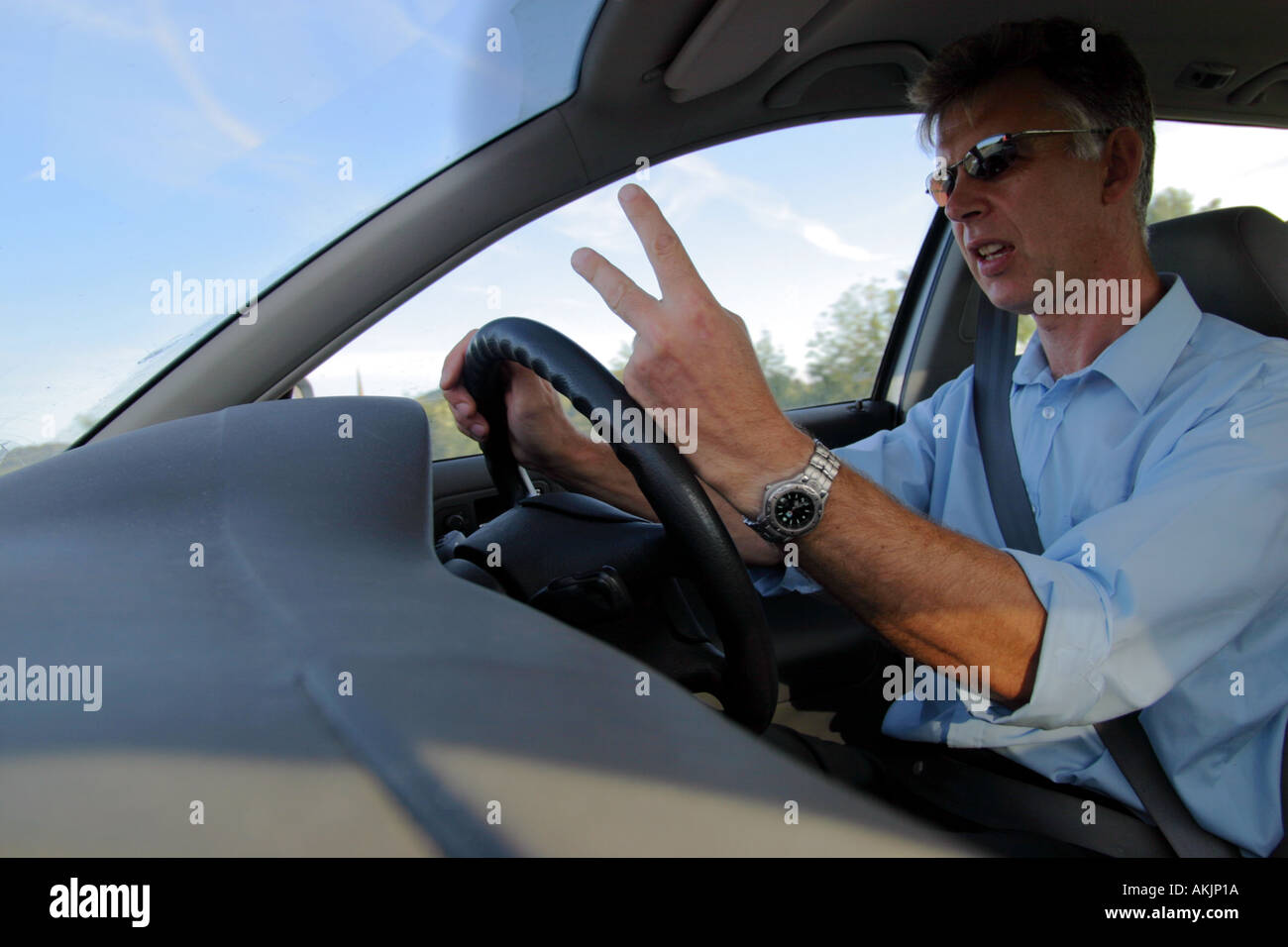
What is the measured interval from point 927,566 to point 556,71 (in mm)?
1143

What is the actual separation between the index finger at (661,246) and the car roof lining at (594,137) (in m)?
0.84

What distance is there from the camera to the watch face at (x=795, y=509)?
856 millimetres

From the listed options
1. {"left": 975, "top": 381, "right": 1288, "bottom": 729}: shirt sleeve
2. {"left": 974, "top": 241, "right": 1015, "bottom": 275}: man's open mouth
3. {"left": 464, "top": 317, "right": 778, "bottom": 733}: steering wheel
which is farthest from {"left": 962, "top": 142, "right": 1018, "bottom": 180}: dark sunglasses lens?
{"left": 464, "top": 317, "right": 778, "bottom": 733}: steering wheel

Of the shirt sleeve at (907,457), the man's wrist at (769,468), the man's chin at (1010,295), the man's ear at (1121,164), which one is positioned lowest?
the man's wrist at (769,468)

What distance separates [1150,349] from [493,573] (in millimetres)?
910

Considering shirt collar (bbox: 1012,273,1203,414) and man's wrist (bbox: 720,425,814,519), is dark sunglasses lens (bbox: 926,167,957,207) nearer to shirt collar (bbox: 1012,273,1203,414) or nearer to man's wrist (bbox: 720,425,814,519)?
shirt collar (bbox: 1012,273,1203,414)

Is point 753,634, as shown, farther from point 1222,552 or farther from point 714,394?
point 1222,552

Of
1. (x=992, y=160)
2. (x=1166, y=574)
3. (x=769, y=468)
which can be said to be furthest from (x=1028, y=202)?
(x=769, y=468)

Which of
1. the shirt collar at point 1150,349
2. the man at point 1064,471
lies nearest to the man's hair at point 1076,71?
the man at point 1064,471

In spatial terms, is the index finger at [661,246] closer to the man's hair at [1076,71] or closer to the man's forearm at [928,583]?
the man's forearm at [928,583]

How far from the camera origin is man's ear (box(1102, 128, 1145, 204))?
1.40 m

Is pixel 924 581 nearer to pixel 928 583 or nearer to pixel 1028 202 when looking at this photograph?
pixel 928 583

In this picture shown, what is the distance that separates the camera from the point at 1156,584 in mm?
909

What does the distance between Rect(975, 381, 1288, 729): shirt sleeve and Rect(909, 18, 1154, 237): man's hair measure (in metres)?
0.62
